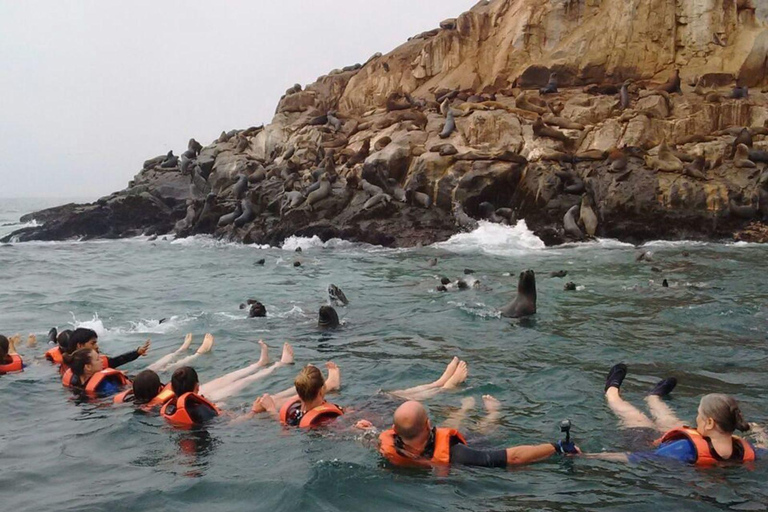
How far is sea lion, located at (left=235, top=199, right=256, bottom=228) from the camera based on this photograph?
29.6 metres

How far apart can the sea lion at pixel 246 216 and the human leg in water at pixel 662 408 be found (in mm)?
24246

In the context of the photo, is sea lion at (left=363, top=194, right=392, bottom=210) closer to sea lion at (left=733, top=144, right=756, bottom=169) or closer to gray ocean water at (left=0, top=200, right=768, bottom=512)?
gray ocean water at (left=0, top=200, right=768, bottom=512)

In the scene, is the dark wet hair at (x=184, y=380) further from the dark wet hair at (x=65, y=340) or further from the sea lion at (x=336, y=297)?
the sea lion at (x=336, y=297)

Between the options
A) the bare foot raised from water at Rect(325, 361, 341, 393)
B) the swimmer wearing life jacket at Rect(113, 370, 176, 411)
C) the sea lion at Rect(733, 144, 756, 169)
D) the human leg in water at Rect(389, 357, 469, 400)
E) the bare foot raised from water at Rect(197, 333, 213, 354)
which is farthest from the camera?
the sea lion at Rect(733, 144, 756, 169)

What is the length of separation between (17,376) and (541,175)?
19.9 m

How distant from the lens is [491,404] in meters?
7.02

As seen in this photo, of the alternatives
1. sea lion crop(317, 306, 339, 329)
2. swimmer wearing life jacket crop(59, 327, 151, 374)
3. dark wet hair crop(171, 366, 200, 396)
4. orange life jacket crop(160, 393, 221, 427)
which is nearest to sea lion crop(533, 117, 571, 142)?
sea lion crop(317, 306, 339, 329)

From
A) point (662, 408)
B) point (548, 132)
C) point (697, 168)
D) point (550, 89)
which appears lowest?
point (662, 408)

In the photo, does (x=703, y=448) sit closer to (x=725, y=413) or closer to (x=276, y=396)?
(x=725, y=413)

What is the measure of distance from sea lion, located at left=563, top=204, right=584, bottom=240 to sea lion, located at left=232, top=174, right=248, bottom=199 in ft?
49.9

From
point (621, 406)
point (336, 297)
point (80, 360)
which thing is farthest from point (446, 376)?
point (336, 297)

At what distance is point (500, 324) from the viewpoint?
1149 centimetres

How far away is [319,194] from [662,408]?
21752 millimetres

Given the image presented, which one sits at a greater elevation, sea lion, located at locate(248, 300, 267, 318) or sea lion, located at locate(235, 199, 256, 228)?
sea lion, located at locate(235, 199, 256, 228)
